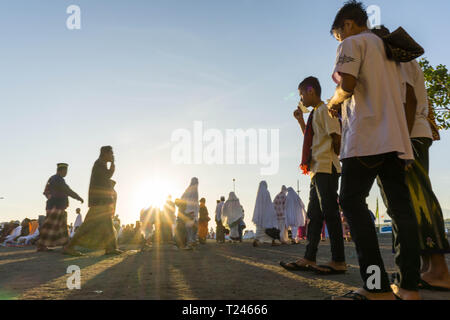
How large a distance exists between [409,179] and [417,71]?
38.2 inches

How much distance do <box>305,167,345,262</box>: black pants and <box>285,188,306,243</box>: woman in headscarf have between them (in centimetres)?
1052

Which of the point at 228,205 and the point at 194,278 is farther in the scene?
the point at 228,205

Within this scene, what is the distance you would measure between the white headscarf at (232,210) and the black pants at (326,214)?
1286cm

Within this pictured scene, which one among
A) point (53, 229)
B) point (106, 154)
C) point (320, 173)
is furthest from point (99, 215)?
point (320, 173)

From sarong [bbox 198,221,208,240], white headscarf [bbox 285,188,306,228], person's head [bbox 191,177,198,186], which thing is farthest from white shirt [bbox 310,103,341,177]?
sarong [bbox 198,221,208,240]

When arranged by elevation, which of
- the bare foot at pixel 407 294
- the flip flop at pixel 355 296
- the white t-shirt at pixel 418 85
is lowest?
the flip flop at pixel 355 296

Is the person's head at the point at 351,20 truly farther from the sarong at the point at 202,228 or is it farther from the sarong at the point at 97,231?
the sarong at the point at 202,228

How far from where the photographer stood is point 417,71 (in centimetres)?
281

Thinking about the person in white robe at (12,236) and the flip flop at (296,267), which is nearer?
the flip flop at (296,267)

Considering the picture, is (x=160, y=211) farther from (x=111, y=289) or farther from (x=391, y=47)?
(x=391, y=47)

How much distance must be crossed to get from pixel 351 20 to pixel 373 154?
3.58 feet

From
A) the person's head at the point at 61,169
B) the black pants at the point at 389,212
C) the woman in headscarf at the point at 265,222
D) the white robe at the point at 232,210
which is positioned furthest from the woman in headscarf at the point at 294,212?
the black pants at the point at 389,212

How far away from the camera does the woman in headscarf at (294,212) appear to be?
48.6ft
